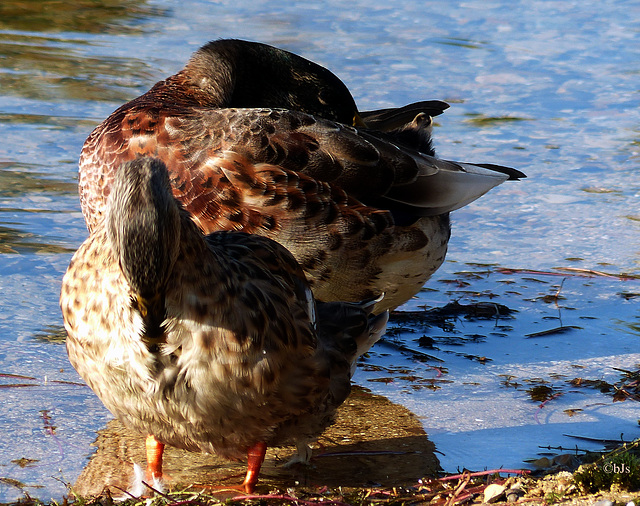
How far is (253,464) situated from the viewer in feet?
12.2

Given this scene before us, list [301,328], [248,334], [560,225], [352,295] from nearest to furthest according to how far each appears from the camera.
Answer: [248,334] → [301,328] → [352,295] → [560,225]

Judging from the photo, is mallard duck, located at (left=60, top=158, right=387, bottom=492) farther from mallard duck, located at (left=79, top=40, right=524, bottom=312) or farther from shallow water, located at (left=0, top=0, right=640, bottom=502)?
mallard duck, located at (left=79, top=40, right=524, bottom=312)

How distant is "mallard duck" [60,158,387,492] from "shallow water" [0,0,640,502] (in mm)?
684

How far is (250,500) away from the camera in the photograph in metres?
3.58

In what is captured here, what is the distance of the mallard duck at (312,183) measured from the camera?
475 centimetres

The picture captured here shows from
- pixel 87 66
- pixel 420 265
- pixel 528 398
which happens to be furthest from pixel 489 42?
pixel 528 398

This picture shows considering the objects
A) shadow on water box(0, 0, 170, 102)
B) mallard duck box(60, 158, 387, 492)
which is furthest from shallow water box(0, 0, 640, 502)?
mallard duck box(60, 158, 387, 492)

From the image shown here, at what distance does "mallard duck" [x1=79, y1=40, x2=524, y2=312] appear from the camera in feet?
15.6

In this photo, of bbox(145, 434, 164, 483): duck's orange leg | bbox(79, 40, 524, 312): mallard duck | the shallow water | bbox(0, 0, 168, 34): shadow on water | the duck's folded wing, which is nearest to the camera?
bbox(145, 434, 164, 483): duck's orange leg

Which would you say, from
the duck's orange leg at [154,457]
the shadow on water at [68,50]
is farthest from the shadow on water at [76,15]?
the duck's orange leg at [154,457]

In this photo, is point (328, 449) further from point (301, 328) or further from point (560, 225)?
point (560, 225)

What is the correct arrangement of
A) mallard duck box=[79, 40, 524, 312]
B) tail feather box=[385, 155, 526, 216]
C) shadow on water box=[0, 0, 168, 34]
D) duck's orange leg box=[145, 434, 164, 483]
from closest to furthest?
1. duck's orange leg box=[145, 434, 164, 483]
2. mallard duck box=[79, 40, 524, 312]
3. tail feather box=[385, 155, 526, 216]
4. shadow on water box=[0, 0, 168, 34]

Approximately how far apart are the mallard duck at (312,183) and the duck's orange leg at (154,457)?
4.13 feet

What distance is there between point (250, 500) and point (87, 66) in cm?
681
